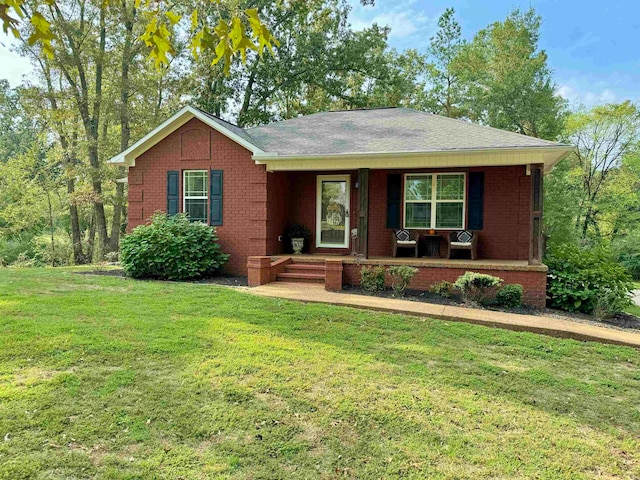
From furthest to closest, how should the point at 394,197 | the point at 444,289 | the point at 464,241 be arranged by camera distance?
the point at 394,197, the point at 464,241, the point at 444,289

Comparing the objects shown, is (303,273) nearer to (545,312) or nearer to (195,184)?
(195,184)

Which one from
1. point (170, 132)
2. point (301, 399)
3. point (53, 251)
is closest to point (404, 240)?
point (170, 132)

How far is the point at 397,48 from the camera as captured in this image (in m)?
24.9

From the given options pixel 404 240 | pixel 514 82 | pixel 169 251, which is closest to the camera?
pixel 169 251

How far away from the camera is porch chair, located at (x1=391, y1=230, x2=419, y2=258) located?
32.9ft

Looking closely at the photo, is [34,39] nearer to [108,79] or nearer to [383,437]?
[383,437]

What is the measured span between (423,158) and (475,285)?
2928 mm

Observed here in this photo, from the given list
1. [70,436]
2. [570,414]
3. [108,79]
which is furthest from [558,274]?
[108,79]

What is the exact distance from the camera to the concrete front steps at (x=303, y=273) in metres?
9.35

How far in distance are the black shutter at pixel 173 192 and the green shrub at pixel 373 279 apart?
525cm

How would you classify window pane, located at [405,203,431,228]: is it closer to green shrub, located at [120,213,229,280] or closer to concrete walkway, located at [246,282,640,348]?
concrete walkway, located at [246,282,640,348]

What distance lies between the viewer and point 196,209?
10.7m

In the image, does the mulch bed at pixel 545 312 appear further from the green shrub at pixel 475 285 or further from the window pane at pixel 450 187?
the window pane at pixel 450 187

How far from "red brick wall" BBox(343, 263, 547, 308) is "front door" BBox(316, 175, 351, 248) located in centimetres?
206
